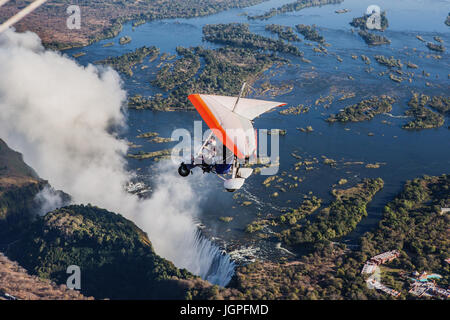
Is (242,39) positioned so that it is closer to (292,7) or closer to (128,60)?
(128,60)

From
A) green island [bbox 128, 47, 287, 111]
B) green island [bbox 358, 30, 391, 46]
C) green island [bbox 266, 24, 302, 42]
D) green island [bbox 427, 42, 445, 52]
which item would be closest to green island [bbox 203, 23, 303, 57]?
green island [bbox 266, 24, 302, 42]

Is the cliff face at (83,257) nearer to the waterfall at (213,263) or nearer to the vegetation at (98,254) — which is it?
the vegetation at (98,254)

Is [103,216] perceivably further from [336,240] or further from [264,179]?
[336,240]

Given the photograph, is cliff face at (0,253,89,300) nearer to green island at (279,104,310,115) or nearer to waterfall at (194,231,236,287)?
waterfall at (194,231,236,287)

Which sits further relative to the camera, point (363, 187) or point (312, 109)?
point (312, 109)
